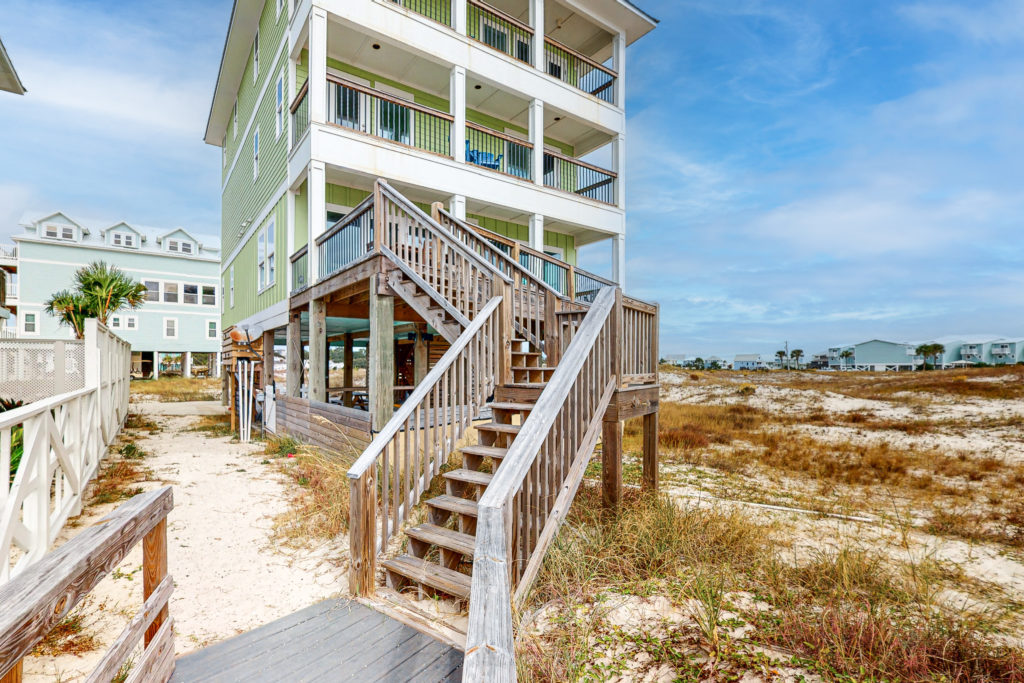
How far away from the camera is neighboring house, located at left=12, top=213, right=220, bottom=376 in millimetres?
31125

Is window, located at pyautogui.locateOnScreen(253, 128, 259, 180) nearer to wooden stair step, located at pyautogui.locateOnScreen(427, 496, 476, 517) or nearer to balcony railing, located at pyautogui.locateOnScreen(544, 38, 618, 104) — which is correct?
balcony railing, located at pyautogui.locateOnScreen(544, 38, 618, 104)

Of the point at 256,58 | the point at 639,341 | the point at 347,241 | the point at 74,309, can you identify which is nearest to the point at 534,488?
the point at 639,341

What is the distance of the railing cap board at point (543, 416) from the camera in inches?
114

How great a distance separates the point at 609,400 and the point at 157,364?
4074cm

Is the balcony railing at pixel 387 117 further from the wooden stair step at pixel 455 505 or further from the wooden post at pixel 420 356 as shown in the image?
the wooden stair step at pixel 455 505

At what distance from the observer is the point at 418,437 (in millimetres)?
5113

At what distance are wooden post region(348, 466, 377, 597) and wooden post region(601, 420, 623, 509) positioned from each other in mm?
2612

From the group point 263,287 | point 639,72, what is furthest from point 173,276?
point 639,72

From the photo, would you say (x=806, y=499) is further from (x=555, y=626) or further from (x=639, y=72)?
(x=639, y=72)

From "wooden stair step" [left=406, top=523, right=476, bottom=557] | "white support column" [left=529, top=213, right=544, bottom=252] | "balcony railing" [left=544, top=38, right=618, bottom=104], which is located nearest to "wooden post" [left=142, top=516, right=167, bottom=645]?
"wooden stair step" [left=406, top=523, right=476, bottom=557]

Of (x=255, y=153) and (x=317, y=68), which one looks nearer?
(x=317, y=68)

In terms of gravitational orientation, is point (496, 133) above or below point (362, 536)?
above

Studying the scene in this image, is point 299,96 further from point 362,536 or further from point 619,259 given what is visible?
point 362,536

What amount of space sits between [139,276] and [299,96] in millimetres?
32884
